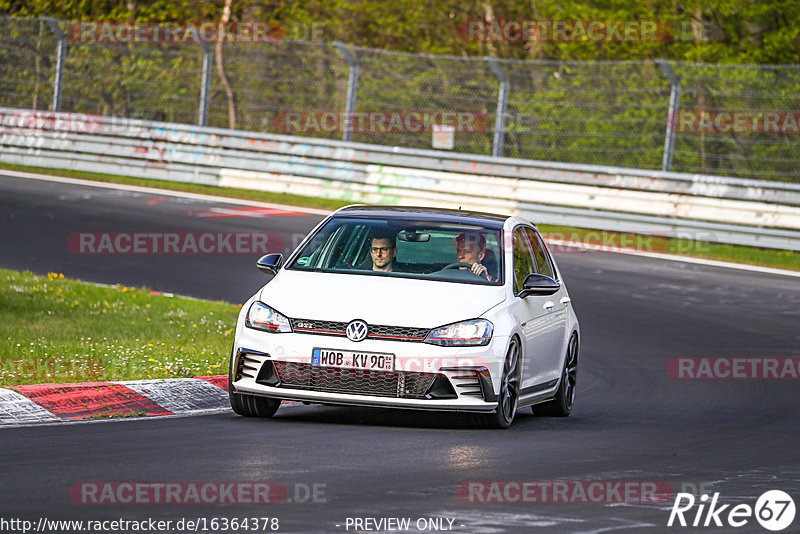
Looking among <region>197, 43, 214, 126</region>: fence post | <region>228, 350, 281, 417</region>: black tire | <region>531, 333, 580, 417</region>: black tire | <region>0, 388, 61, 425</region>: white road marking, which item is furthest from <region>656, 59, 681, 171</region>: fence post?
<region>0, 388, 61, 425</region>: white road marking

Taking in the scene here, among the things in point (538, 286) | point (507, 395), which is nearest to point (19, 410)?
point (507, 395)

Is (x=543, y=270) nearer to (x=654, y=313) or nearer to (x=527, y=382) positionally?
(x=527, y=382)

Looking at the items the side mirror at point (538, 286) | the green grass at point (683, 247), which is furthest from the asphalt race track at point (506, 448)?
the green grass at point (683, 247)

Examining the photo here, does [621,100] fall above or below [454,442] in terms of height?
above

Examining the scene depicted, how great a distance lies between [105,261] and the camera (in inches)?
733

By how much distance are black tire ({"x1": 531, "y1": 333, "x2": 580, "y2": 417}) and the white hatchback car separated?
1.19 ft

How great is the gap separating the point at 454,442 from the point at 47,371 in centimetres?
337

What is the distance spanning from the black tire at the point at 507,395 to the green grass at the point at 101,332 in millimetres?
2537

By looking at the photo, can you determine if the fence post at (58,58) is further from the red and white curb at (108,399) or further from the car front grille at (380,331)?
the car front grille at (380,331)

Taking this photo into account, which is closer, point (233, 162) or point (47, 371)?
point (47, 371)

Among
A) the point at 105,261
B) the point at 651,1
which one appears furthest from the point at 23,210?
the point at 651,1

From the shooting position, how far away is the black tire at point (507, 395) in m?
9.32

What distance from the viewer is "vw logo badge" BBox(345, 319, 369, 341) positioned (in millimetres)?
8938

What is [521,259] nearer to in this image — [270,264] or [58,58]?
[270,264]
